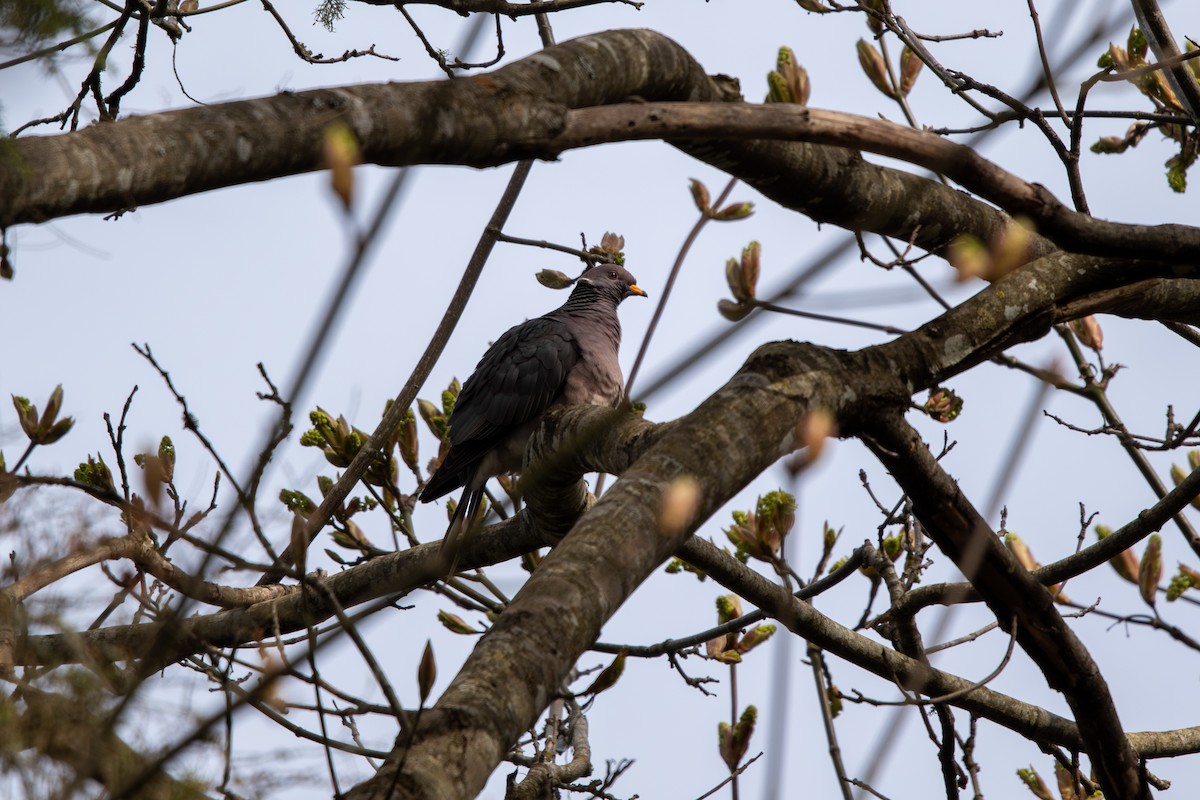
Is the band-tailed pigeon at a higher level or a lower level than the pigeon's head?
lower

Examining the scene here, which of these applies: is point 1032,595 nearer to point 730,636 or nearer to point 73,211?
point 730,636

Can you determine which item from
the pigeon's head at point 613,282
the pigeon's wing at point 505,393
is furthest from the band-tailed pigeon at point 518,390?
the pigeon's head at point 613,282

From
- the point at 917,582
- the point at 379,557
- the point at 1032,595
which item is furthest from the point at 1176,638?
the point at 379,557

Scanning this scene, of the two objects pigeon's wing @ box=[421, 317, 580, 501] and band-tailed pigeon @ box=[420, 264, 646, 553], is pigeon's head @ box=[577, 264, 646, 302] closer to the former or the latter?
band-tailed pigeon @ box=[420, 264, 646, 553]

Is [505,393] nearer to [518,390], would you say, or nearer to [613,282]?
[518,390]

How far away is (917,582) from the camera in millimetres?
3738

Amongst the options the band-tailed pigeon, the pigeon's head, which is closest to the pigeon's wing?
the band-tailed pigeon

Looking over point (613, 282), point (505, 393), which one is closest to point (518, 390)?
point (505, 393)

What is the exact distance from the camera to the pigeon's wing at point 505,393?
14.9 feet

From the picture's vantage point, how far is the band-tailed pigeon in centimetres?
454

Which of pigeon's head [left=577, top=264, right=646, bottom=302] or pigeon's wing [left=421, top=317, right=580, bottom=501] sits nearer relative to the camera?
pigeon's wing [left=421, top=317, right=580, bottom=501]

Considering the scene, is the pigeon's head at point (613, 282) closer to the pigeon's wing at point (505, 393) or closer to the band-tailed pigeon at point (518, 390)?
the band-tailed pigeon at point (518, 390)

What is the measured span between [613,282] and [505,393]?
1.30 meters

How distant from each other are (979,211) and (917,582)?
4.46 feet
